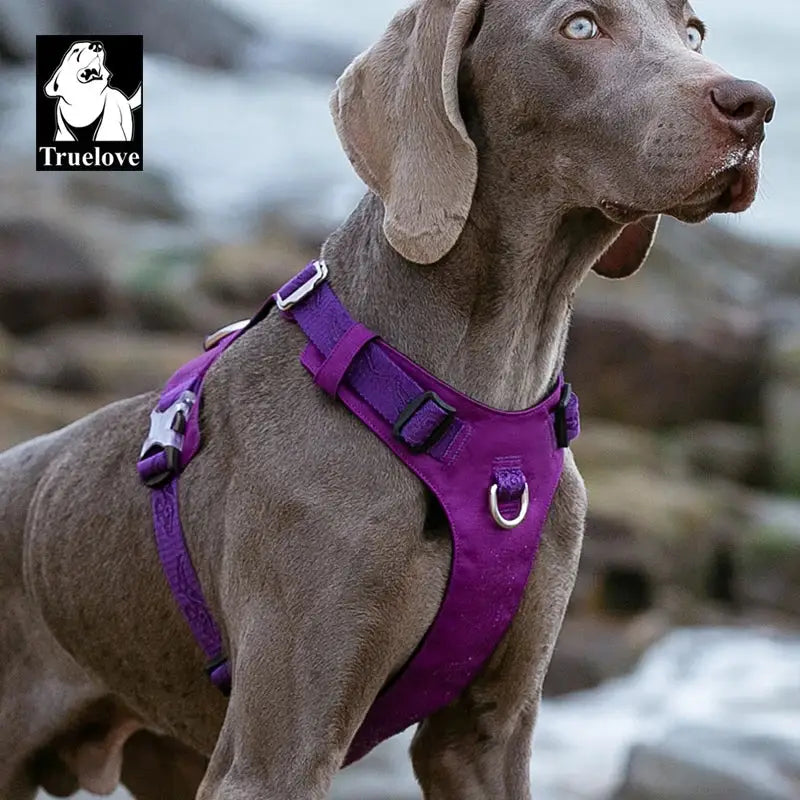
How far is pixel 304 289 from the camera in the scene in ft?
11.4

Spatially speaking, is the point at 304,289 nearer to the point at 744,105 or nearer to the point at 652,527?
the point at 744,105

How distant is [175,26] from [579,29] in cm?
1910

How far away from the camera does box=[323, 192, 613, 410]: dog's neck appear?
334 cm

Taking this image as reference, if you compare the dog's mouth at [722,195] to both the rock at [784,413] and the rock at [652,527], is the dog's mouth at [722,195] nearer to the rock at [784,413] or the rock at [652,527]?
the rock at [652,527]

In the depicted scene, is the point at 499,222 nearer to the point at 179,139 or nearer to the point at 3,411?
the point at 3,411

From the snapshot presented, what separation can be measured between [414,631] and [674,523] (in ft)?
23.5

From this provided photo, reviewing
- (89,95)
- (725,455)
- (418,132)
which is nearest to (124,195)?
(725,455)

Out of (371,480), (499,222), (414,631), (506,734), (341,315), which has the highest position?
(499,222)

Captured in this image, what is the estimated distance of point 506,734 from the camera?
3.55m

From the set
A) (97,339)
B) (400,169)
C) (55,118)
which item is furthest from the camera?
(97,339)

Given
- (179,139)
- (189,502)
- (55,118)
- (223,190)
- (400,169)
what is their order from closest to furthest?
(400,169), (189,502), (55,118), (223,190), (179,139)

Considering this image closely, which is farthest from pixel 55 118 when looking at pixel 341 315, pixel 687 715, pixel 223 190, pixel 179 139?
pixel 179 139

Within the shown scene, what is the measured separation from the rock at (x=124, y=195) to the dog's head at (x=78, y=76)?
9.29 metres

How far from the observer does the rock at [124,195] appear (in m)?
16.3
